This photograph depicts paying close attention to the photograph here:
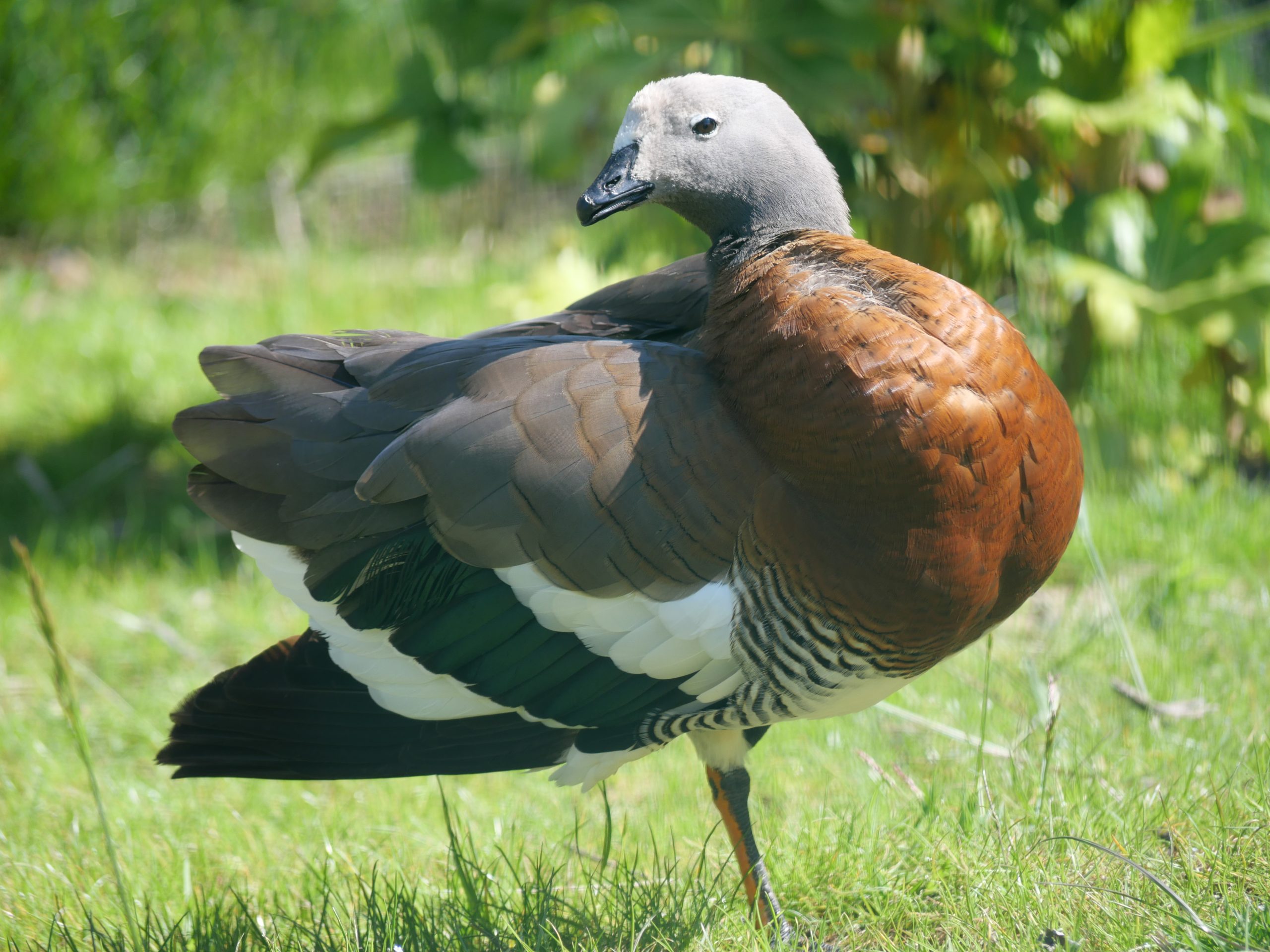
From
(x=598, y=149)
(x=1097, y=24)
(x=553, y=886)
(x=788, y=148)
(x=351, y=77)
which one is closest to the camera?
(x=788, y=148)

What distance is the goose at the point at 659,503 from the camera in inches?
77.3

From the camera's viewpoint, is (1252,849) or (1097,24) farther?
(1097,24)

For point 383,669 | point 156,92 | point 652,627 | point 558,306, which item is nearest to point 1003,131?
point 558,306

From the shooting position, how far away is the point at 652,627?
2078mm

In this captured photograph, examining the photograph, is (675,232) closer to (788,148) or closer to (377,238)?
(788,148)

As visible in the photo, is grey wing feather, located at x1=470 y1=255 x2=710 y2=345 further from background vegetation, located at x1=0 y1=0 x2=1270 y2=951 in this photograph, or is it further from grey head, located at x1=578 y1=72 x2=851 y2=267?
background vegetation, located at x1=0 y1=0 x2=1270 y2=951

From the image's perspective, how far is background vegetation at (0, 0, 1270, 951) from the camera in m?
2.26

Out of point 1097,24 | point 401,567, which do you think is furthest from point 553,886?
point 1097,24

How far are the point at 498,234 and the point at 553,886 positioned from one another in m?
5.25

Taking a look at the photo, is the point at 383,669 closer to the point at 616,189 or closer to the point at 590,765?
the point at 590,765

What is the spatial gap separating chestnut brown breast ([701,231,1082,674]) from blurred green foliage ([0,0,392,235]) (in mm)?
5340

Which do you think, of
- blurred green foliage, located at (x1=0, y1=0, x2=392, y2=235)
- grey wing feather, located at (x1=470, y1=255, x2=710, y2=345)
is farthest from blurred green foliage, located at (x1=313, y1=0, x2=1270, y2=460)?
blurred green foliage, located at (x1=0, y1=0, x2=392, y2=235)

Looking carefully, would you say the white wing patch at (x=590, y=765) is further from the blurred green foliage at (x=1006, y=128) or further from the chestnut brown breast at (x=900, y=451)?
the blurred green foliage at (x=1006, y=128)

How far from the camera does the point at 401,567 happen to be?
219 cm
